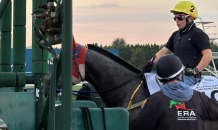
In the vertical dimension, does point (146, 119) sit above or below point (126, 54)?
above

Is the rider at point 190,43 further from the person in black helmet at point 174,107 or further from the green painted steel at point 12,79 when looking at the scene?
the green painted steel at point 12,79

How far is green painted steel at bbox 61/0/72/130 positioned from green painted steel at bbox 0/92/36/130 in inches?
39.1

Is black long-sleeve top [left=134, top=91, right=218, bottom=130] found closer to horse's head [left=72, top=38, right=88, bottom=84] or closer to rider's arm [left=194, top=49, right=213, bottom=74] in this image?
horse's head [left=72, top=38, right=88, bottom=84]

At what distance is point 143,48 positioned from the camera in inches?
1829

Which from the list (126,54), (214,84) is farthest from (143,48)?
(214,84)

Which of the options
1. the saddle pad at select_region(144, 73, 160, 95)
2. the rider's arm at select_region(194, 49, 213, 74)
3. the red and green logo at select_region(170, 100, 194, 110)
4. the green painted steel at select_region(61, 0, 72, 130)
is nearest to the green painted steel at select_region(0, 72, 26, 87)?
the green painted steel at select_region(61, 0, 72, 130)

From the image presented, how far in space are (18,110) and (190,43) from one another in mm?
2854

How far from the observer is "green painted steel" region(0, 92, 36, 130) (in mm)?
2855

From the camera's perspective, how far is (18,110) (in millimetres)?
2924

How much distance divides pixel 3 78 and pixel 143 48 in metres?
43.8

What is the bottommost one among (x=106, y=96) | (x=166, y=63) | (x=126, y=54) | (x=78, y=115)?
(x=126, y=54)

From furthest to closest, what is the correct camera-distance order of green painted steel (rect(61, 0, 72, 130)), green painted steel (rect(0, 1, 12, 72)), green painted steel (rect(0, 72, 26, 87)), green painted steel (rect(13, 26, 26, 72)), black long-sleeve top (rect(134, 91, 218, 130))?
1. green painted steel (rect(0, 1, 12, 72))
2. green painted steel (rect(13, 26, 26, 72))
3. green painted steel (rect(0, 72, 26, 87))
4. black long-sleeve top (rect(134, 91, 218, 130))
5. green painted steel (rect(61, 0, 72, 130))

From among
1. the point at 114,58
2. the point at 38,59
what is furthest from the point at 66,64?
the point at 114,58

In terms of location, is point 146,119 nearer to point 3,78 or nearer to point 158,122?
point 158,122
